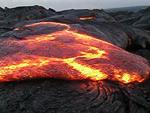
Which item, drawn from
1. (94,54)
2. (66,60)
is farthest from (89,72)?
(94,54)

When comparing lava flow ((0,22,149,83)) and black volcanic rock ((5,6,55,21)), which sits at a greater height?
lava flow ((0,22,149,83))

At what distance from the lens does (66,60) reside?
438cm

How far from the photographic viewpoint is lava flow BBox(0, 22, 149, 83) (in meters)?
4.05

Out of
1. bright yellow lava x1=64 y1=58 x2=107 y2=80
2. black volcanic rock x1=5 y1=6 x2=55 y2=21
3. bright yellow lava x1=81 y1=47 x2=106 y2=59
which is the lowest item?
black volcanic rock x1=5 y1=6 x2=55 y2=21

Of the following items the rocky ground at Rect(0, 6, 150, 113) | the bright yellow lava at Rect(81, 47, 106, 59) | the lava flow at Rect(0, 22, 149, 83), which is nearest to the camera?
the rocky ground at Rect(0, 6, 150, 113)

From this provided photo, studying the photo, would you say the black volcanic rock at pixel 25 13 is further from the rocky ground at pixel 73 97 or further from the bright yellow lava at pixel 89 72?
the rocky ground at pixel 73 97

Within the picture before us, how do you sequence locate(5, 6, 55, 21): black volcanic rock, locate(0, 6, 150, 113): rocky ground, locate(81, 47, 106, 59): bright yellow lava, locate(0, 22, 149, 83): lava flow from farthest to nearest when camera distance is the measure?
locate(5, 6, 55, 21): black volcanic rock, locate(81, 47, 106, 59): bright yellow lava, locate(0, 22, 149, 83): lava flow, locate(0, 6, 150, 113): rocky ground

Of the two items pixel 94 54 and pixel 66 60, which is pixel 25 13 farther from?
pixel 66 60

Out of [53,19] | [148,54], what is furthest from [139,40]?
[53,19]

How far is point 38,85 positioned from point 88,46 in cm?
131

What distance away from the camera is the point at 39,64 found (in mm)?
4203

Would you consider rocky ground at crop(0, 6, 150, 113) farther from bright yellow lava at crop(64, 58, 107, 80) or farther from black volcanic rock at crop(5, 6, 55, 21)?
black volcanic rock at crop(5, 6, 55, 21)

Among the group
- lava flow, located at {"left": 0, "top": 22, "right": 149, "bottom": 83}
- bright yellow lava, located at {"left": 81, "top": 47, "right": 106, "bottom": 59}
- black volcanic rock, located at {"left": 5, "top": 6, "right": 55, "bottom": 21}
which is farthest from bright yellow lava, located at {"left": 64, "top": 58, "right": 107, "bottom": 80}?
black volcanic rock, located at {"left": 5, "top": 6, "right": 55, "bottom": 21}

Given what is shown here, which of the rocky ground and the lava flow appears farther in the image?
the lava flow
